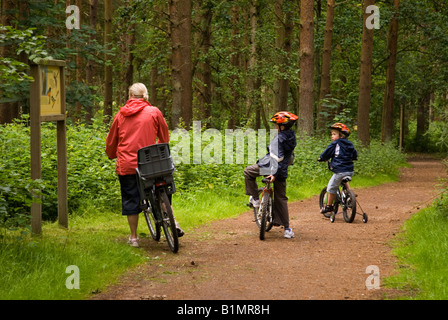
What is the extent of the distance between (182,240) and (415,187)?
12.4 metres

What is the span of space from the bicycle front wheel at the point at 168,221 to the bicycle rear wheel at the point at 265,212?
173 cm

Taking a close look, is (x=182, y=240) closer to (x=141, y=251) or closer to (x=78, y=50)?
(x=141, y=251)

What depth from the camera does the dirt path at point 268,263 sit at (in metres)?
5.84

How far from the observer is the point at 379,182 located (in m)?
19.9

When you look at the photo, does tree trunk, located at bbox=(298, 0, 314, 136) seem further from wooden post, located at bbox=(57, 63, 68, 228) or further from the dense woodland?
wooden post, located at bbox=(57, 63, 68, 228)

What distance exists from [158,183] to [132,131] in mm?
823

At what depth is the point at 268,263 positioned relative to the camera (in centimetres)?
727

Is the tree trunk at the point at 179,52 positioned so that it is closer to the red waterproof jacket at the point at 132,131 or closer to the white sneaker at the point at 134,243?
the red waterproof jacket at the point at 132,131

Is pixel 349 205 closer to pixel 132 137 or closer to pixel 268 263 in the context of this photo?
pixel 268 263

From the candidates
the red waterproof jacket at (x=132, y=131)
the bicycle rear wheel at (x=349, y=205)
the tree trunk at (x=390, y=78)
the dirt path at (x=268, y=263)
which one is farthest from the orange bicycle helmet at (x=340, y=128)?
the tree trunk at (x=390, y=78)

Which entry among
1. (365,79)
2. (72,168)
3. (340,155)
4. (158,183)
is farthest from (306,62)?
(158,183)

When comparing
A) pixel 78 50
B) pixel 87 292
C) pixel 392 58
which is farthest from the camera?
pixel 392 58

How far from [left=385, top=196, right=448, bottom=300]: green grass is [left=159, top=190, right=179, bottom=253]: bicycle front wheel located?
2.81 metres
